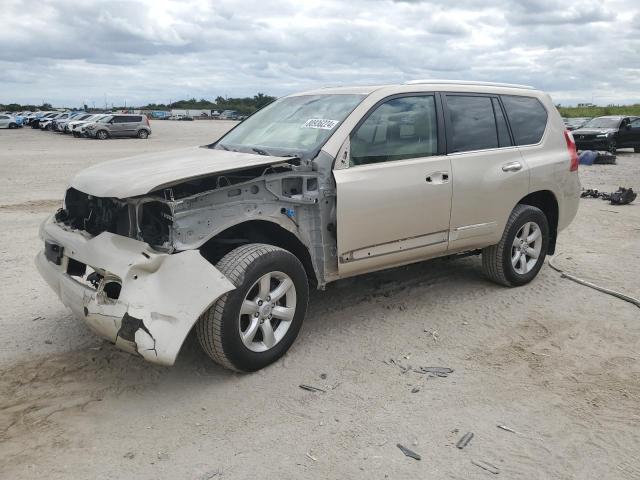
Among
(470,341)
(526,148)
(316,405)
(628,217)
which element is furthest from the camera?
(628,217)

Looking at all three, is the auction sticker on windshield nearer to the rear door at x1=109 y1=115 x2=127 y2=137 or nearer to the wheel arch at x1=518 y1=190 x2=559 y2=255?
the wheel arch at x1=518 y1=190 x2=559 y2=255

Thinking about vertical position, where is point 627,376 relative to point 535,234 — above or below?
below

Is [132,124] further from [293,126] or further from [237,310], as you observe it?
[237,310]

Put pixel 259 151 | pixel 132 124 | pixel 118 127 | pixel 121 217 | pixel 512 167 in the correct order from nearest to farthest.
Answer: pixel 121 217 → pixel 259 151 → pixel 512 167 → pixel 118 127 → pixel 132 124

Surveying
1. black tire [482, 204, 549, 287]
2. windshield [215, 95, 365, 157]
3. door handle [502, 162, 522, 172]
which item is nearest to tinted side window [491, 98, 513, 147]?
door handle [502, 162, 522, 172]

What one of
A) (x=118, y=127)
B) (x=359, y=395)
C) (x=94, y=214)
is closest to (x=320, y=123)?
(x=94, y=214)

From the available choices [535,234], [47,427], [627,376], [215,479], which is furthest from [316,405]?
[535,234]

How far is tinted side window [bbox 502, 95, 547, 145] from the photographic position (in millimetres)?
5402

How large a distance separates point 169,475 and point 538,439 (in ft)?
6.33

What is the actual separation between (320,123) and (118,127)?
108ft

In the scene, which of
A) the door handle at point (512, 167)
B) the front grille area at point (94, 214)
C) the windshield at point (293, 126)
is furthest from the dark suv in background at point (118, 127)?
the door handle at point (512, 167)

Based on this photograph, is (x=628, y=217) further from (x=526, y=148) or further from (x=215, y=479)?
(x=215, y=479)

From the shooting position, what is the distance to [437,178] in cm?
458

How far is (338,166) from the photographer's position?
4.08 meters
